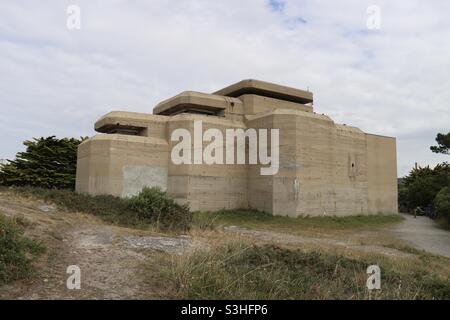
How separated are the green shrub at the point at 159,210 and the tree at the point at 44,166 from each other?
20.1 m

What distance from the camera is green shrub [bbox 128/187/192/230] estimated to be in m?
14.0

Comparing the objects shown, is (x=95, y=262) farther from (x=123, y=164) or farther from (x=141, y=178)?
(x=141, y=178)

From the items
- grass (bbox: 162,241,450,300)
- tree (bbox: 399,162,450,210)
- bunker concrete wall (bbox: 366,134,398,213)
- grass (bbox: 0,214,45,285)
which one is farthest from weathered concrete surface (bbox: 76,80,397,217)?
grass (bbox: 0,214,45,285)

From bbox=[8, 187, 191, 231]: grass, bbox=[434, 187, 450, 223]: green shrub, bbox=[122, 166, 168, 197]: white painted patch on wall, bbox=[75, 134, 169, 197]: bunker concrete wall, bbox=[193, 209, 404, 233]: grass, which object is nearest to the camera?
bbox=[8, 187, 191, 231]: grass

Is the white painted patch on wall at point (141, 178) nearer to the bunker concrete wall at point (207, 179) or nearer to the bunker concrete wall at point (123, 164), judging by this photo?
the bunker concrete wall at point (123, 164)

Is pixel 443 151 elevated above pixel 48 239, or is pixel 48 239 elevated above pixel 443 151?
pixel 443 151

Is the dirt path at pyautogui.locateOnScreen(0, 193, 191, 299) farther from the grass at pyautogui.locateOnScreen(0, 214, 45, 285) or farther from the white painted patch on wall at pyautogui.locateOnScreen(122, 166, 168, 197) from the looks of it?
the white painted patch on wall at pyautogui.locateOnScreen(122, 166, 168, 197)

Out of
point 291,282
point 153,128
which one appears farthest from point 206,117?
point 291,282

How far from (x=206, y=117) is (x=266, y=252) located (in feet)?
65.0

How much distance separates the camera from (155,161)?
25.8m

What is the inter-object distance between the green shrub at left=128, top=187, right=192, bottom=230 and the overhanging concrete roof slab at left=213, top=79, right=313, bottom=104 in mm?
16334

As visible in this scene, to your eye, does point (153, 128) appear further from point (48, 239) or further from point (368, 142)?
point (48, 239)

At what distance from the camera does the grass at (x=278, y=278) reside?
16.6ft

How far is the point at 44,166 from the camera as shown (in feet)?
107
